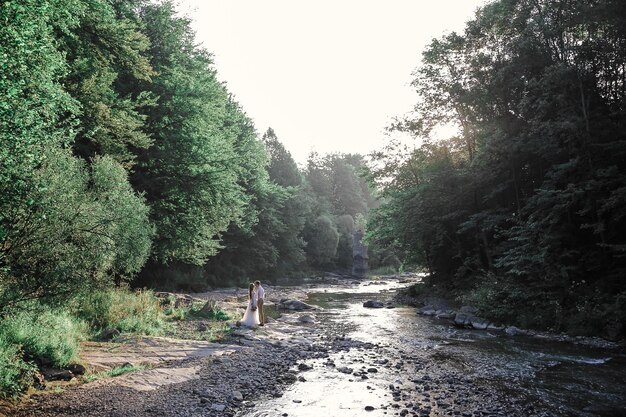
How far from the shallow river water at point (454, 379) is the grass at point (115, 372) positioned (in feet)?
9.78

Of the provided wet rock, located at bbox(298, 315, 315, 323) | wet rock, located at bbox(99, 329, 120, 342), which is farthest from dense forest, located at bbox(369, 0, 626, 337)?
wet rock, located at bbox(99, 329, 120, 342)

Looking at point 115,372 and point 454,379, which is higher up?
point 115,372

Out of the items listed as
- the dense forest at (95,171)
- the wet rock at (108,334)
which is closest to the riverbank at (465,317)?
the dense forest at (95,171)

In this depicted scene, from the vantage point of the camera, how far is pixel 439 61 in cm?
3120

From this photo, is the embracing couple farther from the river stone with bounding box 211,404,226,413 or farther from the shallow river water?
the river stone with bounding box 211,404,226,413

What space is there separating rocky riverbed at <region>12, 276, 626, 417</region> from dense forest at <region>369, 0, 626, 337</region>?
3.64 metres

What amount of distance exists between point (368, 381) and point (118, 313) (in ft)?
28.6

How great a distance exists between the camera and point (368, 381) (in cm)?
1021

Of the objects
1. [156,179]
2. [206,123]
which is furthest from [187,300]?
[206,123]

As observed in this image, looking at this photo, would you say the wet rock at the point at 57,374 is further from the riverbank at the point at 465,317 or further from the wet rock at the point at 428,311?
the wet rock at the point at 428,311

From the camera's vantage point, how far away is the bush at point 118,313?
1296 centimetres

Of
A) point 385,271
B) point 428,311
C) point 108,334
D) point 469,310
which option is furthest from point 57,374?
point 385,271

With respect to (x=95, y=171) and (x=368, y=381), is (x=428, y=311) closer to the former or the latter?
(x=368, y=381)

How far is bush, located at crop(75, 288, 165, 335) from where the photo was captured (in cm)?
1296
